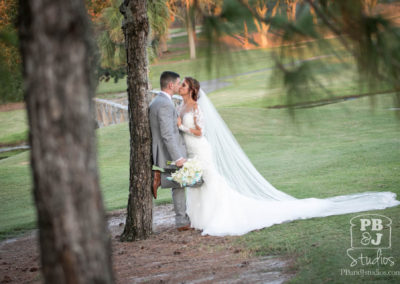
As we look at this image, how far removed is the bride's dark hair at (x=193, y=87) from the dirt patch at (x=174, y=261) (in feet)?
6.08

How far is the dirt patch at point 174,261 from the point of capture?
4.69m

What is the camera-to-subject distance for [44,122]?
208 centimetres

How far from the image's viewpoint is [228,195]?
6.93 meters

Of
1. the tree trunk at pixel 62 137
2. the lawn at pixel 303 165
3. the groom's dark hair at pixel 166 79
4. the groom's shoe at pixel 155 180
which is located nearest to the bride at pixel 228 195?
the groom's dark hair at pixel 166 79

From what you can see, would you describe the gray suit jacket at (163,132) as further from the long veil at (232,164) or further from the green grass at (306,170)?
the green grass at (306,170)

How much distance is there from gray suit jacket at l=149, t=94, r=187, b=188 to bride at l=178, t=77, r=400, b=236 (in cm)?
41

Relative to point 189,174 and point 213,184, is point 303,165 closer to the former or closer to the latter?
point 213,184

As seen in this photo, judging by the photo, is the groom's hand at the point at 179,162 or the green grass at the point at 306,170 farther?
the groom's hand at the point at 179,162

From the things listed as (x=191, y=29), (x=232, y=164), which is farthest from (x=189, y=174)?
(x=191, y=29)

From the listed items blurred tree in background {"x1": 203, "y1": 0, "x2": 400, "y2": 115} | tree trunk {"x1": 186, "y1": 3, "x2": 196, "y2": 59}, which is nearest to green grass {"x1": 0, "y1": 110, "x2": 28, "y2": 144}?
tree trunk {"x1": 186, "y1": 3, "x2": 196, "y2": 59}

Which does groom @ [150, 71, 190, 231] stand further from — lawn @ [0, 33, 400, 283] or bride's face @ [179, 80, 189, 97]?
lawn @ [0, 33, 400, 283]

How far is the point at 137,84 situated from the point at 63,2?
4.26 meters

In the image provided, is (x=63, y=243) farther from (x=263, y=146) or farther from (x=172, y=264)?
(x=263, y=146)

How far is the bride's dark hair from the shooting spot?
687 cm
